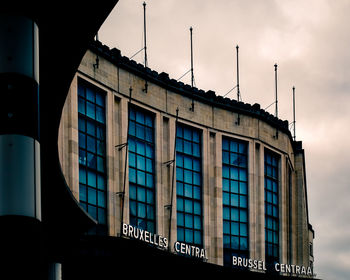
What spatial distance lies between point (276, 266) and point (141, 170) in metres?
18.8

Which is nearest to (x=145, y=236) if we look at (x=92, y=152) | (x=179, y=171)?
(x=92, y=152)

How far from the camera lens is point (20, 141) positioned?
11.4m

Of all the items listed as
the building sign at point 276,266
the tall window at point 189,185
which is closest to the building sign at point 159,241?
the tall window at point 189,185

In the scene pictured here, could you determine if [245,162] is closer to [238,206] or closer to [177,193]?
[238,206]

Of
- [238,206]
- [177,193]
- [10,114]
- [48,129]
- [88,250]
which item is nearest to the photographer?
[10,114]

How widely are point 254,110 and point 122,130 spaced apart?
18513 millimetres

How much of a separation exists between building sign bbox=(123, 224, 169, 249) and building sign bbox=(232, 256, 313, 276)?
398 inches

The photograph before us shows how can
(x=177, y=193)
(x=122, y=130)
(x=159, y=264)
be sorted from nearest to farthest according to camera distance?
(x=159, y=264), (x=122, y=130), (x=177, y=193)

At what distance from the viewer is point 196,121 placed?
61219 mm

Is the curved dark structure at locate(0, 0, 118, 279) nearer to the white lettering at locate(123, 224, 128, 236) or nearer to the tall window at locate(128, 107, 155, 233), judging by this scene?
the white lettering at locate(123, 224, 128, 236)

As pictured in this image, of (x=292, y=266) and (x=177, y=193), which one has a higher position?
(x=177, y=193)

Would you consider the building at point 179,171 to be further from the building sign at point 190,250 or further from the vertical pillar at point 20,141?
the vertical pillar at point 20,141

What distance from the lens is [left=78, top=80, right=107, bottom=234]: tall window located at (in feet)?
157

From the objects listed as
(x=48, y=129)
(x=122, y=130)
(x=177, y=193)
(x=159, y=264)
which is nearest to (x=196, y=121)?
(x=177, y=193)
